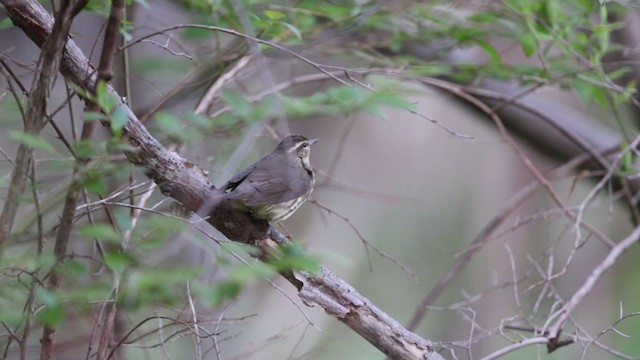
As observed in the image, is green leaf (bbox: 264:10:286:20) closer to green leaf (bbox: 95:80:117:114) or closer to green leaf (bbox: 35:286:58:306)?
green leaf (bbox: 95:80:117:114)

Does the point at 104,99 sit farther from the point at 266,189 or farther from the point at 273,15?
the point at 273,15

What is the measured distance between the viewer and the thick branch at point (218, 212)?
119 inches

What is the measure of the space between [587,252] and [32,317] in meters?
8.39

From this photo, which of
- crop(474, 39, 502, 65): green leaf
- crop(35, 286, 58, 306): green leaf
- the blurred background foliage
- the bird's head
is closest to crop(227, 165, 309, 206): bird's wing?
the blurred background foliage

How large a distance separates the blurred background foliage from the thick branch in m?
0.09

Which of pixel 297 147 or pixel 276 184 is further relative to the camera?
pixel 297 147

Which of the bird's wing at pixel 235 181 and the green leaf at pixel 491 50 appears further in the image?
the green leaf at pixel 491 50

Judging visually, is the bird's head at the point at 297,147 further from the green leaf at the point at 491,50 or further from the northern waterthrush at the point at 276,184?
the green leaf at the point at 491,50

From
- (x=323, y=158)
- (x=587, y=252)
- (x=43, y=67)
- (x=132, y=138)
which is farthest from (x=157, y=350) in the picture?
(x=587, y=252)

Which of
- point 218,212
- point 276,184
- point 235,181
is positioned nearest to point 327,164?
point 276,184

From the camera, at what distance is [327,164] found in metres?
9.37

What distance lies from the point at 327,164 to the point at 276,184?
541cm

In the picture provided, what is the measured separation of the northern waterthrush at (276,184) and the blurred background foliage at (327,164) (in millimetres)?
146

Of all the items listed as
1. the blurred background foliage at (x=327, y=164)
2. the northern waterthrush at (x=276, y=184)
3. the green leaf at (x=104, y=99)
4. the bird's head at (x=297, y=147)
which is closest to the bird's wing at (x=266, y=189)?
the northern waterthrush at (x=276, y=184)
